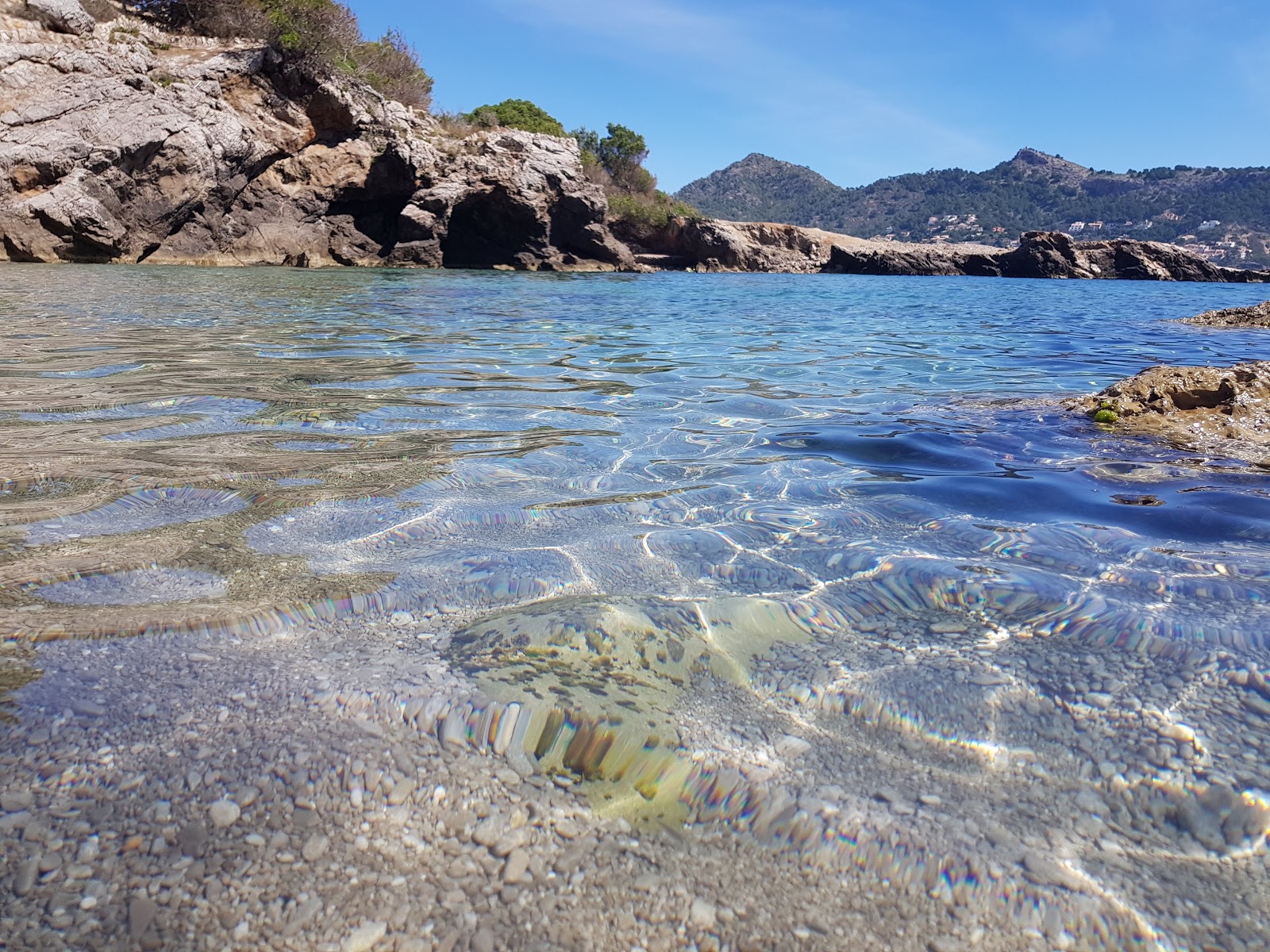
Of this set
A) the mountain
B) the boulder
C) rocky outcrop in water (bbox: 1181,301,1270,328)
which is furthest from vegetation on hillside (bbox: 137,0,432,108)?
the mountain

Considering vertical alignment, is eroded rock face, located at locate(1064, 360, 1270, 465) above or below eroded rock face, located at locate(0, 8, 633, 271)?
below

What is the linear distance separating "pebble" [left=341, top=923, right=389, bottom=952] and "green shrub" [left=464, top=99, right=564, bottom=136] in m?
36.3

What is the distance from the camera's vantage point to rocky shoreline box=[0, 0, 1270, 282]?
59.0 feet

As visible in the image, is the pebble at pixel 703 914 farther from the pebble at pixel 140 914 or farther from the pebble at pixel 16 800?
the pebble at pixel 16 800

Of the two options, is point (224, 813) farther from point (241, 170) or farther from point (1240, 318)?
point (241, 170)

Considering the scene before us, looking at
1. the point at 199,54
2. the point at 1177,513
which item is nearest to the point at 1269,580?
the point at 1177,513

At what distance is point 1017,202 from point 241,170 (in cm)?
12593

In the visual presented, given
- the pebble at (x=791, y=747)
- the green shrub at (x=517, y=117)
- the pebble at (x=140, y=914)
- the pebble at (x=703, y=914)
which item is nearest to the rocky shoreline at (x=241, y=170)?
the green shrub at (x=517, y=117)

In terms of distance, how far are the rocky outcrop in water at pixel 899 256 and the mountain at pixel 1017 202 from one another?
49.3 m

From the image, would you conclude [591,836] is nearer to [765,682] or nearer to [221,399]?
[765,682]

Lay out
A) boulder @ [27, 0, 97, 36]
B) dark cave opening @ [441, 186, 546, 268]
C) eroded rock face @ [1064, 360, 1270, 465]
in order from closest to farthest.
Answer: eroded rock face @ [1064, 360, 1270, 465]
boulder @ [27, 0, 97, 36]
dark cave opening @ [441, 186, 546, 268]

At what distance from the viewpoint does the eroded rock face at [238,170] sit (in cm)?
1794

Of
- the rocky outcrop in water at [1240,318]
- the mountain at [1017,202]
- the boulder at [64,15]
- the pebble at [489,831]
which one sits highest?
the mountain at [1017,202]

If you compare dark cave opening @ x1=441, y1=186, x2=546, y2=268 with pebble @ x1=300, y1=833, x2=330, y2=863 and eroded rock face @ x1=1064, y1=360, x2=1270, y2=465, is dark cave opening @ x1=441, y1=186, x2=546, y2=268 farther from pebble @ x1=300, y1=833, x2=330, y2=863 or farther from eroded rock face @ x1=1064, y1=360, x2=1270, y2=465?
pebble @ x1=300, y1=833, x2=330, y2=863
